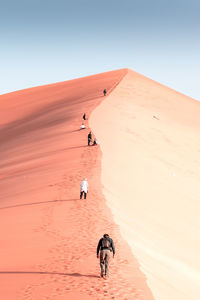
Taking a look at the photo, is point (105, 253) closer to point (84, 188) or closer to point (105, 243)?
point (105, 243)

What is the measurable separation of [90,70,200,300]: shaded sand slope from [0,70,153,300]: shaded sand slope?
25.1 inches

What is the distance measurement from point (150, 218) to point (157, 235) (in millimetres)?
1826

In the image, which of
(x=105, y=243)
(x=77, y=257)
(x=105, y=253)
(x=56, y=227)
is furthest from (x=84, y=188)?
(x=105, y=253)

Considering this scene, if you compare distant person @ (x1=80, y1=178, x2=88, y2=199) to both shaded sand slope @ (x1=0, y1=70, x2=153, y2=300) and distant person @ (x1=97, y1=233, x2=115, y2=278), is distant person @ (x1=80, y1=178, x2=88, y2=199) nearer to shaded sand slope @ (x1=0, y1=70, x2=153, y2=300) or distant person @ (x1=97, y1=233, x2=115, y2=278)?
shaded sand slope @ (x1=0, y1=70, x2=153, y2=300)

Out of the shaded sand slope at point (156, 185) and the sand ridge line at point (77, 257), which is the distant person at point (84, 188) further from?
the shaded sand slope at point (156, 185)

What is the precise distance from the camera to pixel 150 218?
17797 millimetres

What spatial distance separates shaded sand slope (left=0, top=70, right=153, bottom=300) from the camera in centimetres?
984

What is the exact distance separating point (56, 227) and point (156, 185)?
9.65 meters

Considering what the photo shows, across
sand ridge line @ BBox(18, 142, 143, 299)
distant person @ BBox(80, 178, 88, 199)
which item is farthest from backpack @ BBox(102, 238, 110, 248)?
distant person @ BBox(80, 178, 88, 199)

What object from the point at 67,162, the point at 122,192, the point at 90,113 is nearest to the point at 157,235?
the point at 122,192

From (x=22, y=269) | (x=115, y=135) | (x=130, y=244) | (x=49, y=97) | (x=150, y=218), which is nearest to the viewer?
(x=22, y=269)

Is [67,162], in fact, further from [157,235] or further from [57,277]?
[57,277]

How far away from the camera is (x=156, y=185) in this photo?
23.4 m

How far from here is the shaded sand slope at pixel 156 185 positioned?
12695mm
